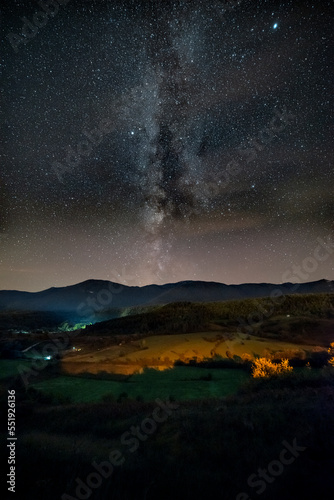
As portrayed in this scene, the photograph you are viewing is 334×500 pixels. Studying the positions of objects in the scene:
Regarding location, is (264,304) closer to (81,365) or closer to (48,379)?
(81,365)

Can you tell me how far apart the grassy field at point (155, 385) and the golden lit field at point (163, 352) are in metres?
1.73

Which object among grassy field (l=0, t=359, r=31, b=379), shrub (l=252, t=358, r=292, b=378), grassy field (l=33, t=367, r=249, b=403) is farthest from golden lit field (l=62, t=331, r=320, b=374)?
shrub (l=252, t=358, r=292, b=378)

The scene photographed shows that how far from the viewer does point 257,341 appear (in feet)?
68.3

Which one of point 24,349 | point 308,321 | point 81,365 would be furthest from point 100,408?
point 308,321

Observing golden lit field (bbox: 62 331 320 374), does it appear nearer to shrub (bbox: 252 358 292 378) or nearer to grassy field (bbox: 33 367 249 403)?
grassy field (bbox: 33 367 249 403)

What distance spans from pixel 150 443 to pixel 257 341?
1714 centimetres

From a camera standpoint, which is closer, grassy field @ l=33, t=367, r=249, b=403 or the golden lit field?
grassy field @ l=33, t=367, r=249, b=403

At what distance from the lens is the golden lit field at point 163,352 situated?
16328 millimetres

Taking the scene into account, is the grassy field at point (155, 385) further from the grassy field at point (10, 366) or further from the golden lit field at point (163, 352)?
the grassy field at point (10, 366)

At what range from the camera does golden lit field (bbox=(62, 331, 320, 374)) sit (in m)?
16.3

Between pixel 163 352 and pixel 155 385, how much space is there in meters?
6.54

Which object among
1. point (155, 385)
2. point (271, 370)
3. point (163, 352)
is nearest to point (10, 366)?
point (163, 352)

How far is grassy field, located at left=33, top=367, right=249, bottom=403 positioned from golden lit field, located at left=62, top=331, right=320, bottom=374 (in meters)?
1.73

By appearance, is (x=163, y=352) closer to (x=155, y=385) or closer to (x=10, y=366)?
(x=155, y=385)
